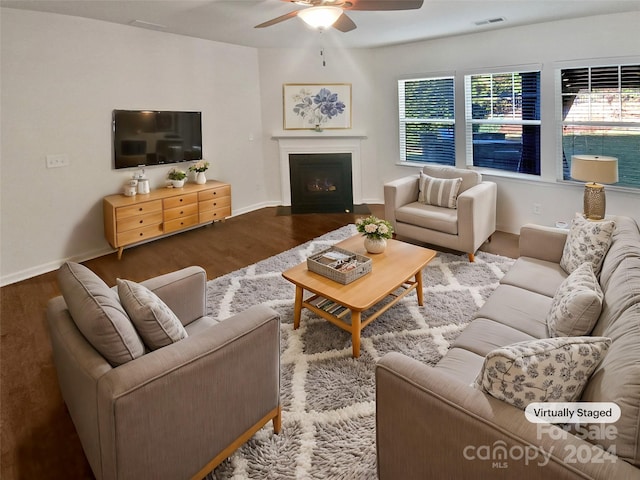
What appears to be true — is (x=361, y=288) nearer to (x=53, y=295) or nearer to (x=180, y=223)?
(x=53, y=295)

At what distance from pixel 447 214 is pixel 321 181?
256 cm

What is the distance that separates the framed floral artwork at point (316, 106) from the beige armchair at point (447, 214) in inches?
78.5

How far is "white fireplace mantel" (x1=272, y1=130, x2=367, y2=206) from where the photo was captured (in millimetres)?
6371

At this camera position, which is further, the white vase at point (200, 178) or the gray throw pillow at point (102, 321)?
the white vase at point (200, 178)

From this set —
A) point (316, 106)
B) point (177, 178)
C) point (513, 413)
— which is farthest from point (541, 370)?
point (316, 106)

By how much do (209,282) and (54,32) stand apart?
2.85 meters

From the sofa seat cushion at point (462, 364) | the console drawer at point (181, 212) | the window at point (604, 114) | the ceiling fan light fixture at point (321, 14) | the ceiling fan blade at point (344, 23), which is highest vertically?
the ceiling fan blade at point (344, 23)

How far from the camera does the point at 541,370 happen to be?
51.6 inches

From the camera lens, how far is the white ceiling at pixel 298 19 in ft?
12.3

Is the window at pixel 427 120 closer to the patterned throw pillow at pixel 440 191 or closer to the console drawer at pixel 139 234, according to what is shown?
the patterned throw pillow at pixel 440 191

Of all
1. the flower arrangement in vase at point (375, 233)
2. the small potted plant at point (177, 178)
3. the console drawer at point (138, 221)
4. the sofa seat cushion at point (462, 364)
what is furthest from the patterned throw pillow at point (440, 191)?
the console drawer at point (138, 221)

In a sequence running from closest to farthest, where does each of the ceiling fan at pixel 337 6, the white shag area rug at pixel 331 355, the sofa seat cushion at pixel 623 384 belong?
the sofa seat cushion at pixel 623 384 < the white shag area rug at pixel 331 355 < the ceiling fan at pixel 337 6

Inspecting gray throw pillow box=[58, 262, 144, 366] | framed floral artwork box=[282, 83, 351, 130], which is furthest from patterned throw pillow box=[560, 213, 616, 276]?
framed floral artwork box=[282, 83, 351, 130]

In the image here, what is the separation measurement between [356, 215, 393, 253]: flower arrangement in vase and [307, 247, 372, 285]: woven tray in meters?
0.23
